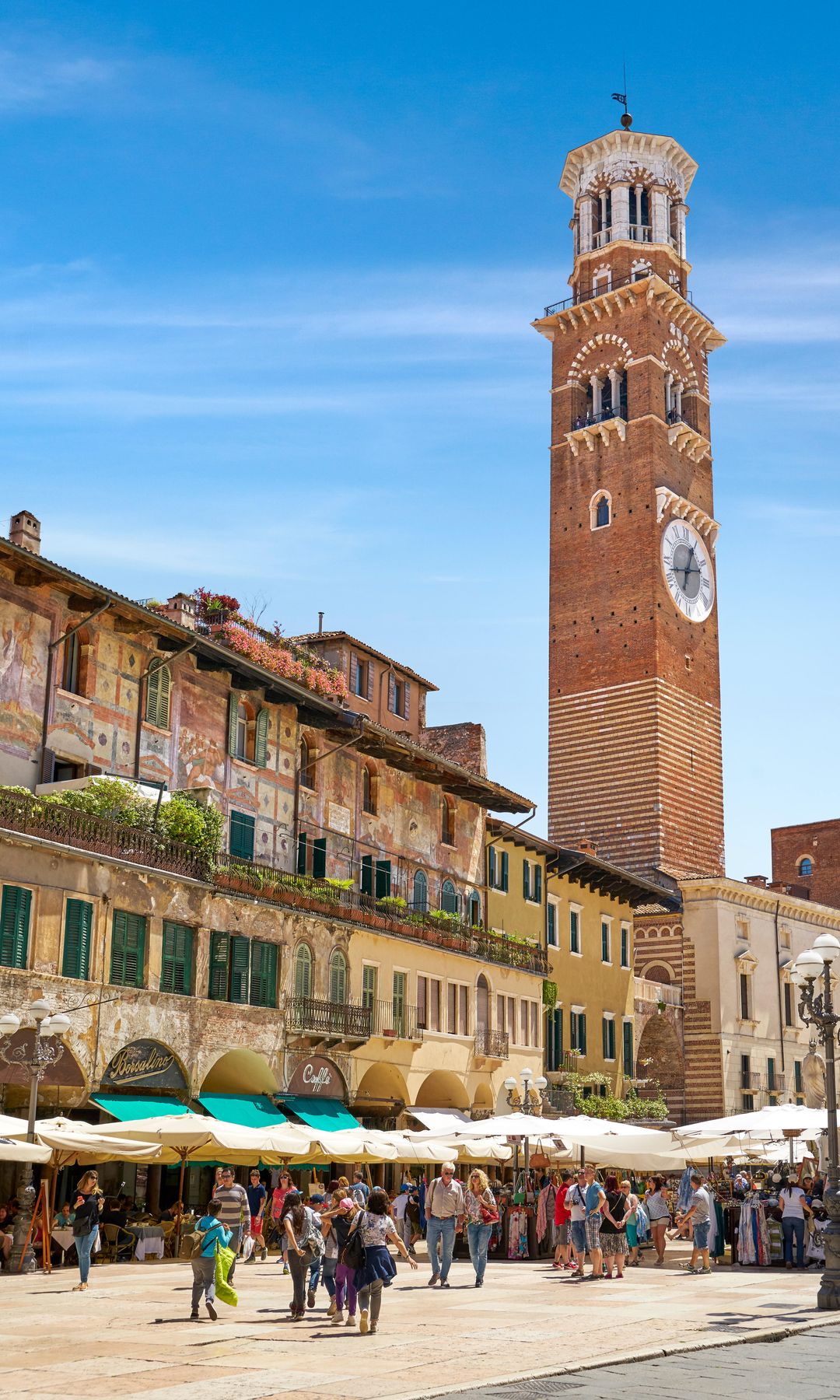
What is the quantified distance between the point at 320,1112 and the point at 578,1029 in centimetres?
1766

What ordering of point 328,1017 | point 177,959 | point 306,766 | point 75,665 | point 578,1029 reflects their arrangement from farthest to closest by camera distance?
1. point 578,1029
2. point 306,766
3. point 328,1017
4. point 75,665
5. point 177,959

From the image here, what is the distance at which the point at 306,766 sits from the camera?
3691cm

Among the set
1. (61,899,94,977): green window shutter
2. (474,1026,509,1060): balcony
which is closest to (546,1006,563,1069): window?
(474,1026,509,1060): balcony

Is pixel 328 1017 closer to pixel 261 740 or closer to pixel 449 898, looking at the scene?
pixel 261 740

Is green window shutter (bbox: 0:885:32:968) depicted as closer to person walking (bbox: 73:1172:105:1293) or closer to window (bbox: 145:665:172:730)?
window (bbox: 145:665:172:730)

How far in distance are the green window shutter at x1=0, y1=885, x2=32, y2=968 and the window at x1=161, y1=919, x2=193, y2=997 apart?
12.4 ft

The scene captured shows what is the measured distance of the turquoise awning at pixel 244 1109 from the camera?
29.3m

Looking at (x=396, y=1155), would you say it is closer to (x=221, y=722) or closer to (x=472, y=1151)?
(x=472, y=1151)

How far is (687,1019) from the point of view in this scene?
58750 mm

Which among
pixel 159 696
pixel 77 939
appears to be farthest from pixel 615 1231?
pixel 159 696

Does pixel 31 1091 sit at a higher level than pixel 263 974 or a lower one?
lower

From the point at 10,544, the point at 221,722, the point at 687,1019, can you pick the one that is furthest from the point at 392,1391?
the point at 687,1019

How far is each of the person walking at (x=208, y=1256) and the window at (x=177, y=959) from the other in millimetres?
12702

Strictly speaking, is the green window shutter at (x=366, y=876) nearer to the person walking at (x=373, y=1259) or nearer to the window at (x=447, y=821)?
the window at (x=447, y=821)
